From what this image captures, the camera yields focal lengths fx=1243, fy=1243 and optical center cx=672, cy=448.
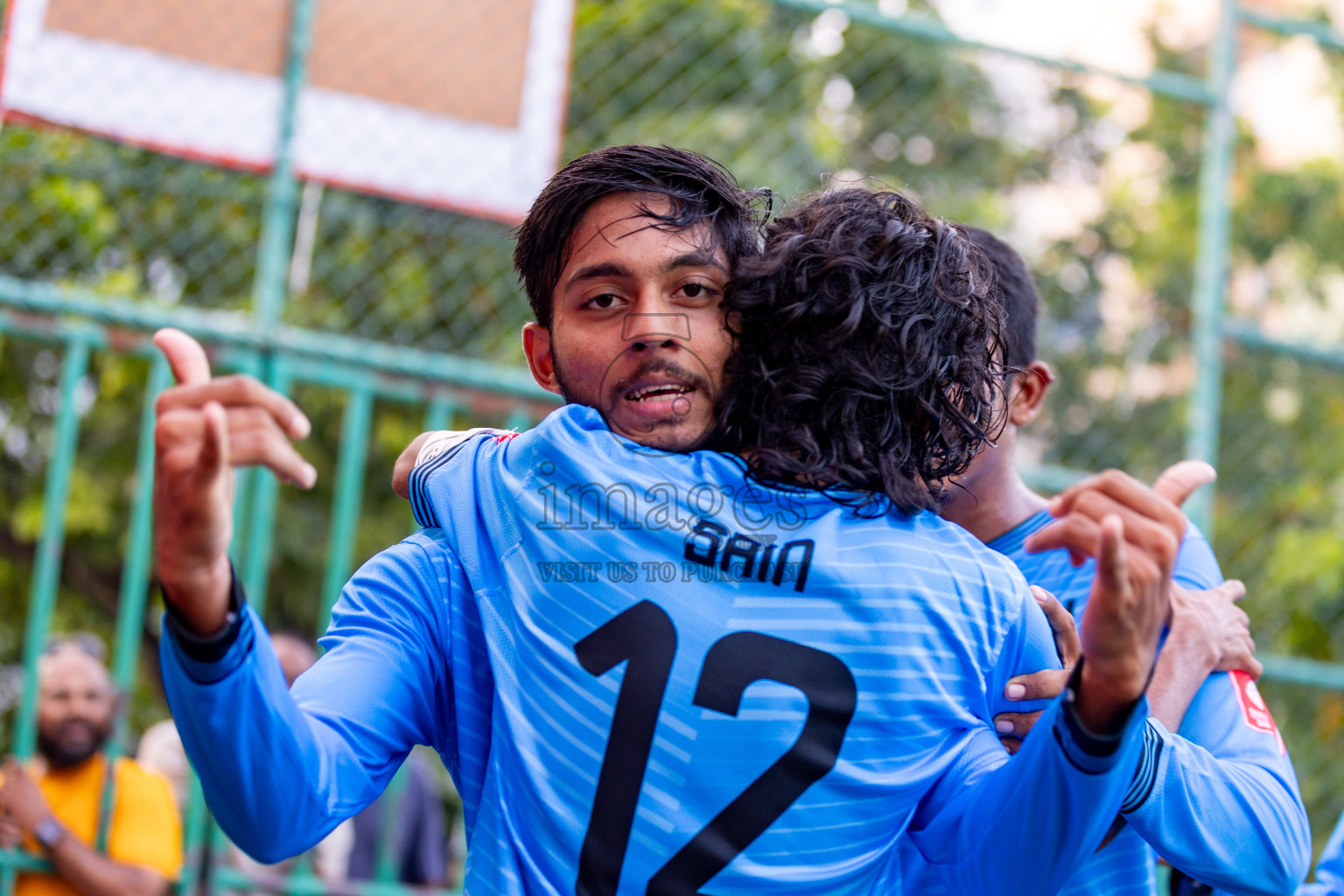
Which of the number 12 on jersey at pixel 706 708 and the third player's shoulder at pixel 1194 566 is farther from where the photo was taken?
the third player's shoulder at pixel 1194 566

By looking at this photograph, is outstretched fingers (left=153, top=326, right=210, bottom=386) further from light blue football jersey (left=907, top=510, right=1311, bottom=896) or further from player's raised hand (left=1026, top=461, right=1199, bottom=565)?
light blue football jersey (left=907, top=510, right=1311, bottom=896)

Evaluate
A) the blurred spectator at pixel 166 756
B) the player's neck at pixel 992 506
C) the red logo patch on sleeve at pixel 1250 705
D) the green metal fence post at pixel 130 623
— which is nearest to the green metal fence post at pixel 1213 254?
the player's neck at pixel 992 506

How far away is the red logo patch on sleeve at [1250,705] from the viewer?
1613 mm

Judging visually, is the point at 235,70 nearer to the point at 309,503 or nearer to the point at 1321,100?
the point at 309,503

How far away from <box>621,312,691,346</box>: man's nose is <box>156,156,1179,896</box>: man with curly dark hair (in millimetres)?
122

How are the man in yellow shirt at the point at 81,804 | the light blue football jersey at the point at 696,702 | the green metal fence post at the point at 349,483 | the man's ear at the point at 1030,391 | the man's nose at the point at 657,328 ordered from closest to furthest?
the light blue football jersey at the point at 696,702 < the man's nose at the point at 657,328 < the man's ear at the point at 1030,391 < the man in yellow shirt at the point at 81,804 < the green metal fence post at the point at 349,483

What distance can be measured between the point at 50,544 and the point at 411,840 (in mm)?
1725

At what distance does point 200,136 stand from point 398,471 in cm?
223

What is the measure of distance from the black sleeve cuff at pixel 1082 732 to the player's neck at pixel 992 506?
0.89m

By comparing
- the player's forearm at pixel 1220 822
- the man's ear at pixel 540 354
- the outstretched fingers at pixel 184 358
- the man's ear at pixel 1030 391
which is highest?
the man's ear at pixel 1030 391

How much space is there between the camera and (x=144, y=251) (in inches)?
215

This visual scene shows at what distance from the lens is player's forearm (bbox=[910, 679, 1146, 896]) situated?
116 centimetres

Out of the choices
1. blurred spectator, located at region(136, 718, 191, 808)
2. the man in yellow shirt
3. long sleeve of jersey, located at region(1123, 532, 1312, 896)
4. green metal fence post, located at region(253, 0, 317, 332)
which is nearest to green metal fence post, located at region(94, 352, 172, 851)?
the man in yellow shirt

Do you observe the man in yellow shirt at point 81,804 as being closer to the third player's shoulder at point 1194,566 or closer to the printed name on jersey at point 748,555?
the printed name on jersey at point 748,555
